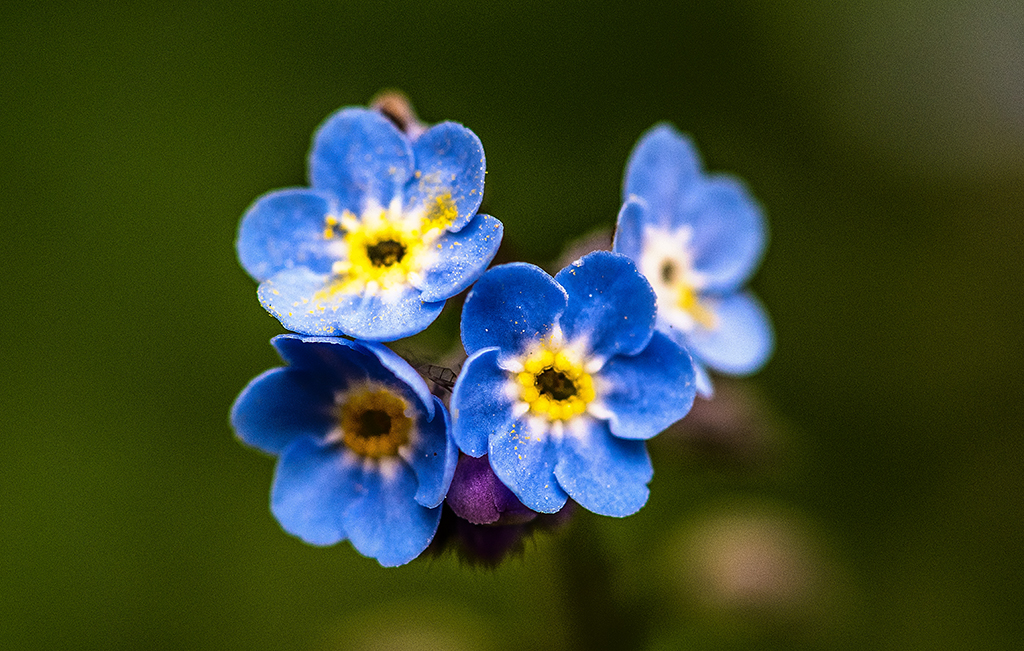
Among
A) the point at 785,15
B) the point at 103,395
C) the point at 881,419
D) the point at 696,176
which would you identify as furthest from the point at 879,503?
the point at 103,395

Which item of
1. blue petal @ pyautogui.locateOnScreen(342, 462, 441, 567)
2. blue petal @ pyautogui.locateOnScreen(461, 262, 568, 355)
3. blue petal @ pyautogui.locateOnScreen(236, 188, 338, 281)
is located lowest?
blue petal @ pyautogui.locateOnScreen(342, 462, 441, 567)

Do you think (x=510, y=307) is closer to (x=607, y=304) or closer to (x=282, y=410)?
(x=607, y=304)

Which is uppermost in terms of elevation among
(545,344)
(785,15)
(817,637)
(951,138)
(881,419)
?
(785,15)

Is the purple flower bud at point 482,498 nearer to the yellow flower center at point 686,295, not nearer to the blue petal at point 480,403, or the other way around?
the blue petal at point 480,403

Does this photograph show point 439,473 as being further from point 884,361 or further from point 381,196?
point 884,361

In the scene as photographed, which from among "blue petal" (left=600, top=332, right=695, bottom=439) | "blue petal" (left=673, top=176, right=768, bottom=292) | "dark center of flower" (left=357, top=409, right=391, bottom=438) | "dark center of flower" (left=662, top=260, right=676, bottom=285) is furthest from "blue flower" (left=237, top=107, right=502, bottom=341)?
"blue petal" (left=673, top=176, right=768, bottom=292)

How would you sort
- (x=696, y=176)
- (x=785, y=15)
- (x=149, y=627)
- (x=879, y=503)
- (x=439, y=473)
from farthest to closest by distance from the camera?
(x=785, y=15) → (x=879, y=503) → (x=149, y=627) → (x=696, y=176) → (x=439, y=473)

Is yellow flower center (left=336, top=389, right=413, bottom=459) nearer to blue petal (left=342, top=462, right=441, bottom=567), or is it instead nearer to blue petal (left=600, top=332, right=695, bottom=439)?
blue petal (left=342, top=462, right=441, bottom=567)
